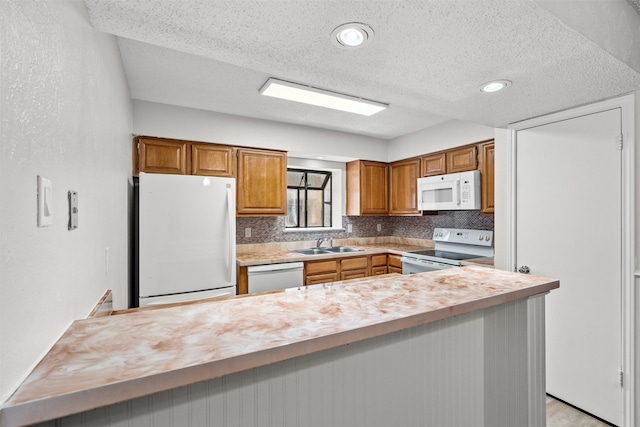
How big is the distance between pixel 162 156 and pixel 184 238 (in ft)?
2.96

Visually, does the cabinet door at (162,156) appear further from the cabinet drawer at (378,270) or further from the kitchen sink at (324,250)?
the cabinet drawer at (378,270)

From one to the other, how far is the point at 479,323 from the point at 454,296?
23 centimetres

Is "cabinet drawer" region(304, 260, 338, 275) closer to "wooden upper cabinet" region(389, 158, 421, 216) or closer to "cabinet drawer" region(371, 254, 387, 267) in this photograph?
"cabinet drawer" region(371, 254, 387, 267)

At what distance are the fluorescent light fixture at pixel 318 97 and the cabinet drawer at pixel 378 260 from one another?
186 centimetres

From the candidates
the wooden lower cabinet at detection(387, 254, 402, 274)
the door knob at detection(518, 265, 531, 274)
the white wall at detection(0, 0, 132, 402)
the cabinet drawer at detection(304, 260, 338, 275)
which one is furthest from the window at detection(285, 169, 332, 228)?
the white wall at detection(0, 0, 132, 402)

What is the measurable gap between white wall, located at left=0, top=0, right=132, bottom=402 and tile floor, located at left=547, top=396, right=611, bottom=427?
8.86ft

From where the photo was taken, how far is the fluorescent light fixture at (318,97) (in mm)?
2379

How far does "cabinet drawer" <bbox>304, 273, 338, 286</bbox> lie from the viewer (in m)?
3.49

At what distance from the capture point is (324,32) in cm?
123

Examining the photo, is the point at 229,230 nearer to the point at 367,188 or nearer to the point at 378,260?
the point at 378,260

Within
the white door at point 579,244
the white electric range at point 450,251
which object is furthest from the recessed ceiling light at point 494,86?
the white electric range at point 450,251

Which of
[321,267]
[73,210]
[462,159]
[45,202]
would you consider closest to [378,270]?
[321,267]

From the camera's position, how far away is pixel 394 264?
12.9 ft

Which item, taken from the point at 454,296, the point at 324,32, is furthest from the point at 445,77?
the point at 454,296
